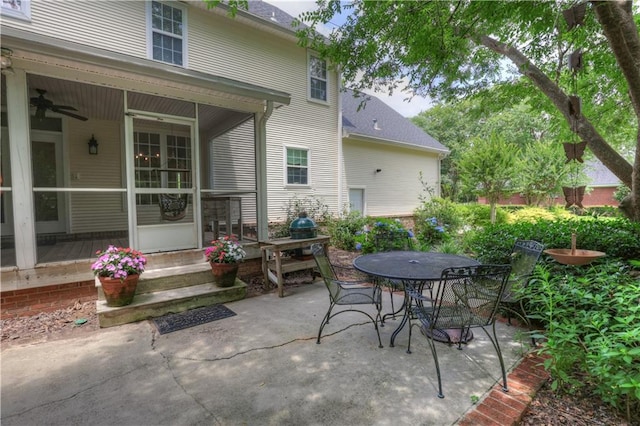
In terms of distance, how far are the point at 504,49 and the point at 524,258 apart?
4836 millimetres

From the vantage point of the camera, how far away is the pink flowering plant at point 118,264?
354cm

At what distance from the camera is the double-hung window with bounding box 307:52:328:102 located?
9.48 metres

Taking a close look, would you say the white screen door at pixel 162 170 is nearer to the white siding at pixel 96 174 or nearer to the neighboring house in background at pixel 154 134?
the neighboring house in background at pixel 154 134

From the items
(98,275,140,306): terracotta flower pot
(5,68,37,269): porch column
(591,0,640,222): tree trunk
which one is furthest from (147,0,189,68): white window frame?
(591,0,640,222): tree trunk

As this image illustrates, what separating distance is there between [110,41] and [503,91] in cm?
924

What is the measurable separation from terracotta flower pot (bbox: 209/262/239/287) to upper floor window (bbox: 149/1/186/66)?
5.59 meters

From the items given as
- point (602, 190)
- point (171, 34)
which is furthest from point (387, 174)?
point (602, 190)

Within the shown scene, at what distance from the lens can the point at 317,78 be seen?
9.68m

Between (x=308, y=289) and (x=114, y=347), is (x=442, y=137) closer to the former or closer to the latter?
(x=308, y=289)

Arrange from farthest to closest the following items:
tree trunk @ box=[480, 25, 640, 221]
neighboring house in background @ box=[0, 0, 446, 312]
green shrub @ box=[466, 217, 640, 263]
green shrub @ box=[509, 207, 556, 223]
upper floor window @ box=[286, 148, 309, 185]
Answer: green shrub @ box=[509, 207, 556, 223] → upper floor window @ box=[286, 148, 309, 185] → tree trunk @ box=[480, 25, 640, 221] → neighboring house in background @ box=[0, 0, 446, 312] → green shrub @ box=[466, 217, 640, 263]

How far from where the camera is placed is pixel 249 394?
2.27 metres

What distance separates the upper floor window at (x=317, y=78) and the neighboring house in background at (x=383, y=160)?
121cm

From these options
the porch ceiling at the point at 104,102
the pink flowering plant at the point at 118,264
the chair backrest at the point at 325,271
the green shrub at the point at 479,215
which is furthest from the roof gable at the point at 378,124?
the pink flowering plant at the point at 118,264

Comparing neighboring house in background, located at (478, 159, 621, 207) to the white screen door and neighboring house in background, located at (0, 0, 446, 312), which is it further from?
the white screen door
